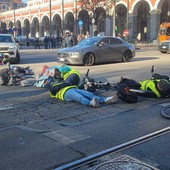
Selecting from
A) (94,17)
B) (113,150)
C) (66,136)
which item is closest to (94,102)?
(66,136)

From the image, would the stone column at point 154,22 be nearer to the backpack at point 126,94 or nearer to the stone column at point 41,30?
the stone column at point 41,30

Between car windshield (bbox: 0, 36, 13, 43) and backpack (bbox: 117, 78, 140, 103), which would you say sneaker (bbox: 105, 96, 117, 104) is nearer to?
backpack (bbox: 117, 78, 140, 103)

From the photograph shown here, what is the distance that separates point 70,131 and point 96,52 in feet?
36.4

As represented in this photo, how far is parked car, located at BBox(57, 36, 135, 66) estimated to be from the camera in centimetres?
1581

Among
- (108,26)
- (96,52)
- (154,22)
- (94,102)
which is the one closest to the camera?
(94,102)

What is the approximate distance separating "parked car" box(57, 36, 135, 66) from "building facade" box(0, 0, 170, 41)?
22.8 m

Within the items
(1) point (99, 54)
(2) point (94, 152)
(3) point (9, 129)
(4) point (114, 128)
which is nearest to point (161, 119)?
(4) point (114, 128)

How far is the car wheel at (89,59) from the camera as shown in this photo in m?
15.8

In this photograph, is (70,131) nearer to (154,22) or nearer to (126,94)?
(126,94)

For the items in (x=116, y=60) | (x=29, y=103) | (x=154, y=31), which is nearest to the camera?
(x=29, y=103)

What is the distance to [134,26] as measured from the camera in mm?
52438

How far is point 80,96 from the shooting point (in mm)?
7273

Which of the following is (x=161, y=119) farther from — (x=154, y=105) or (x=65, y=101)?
(x=65, y=101)

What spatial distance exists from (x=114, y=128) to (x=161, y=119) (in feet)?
3.66
